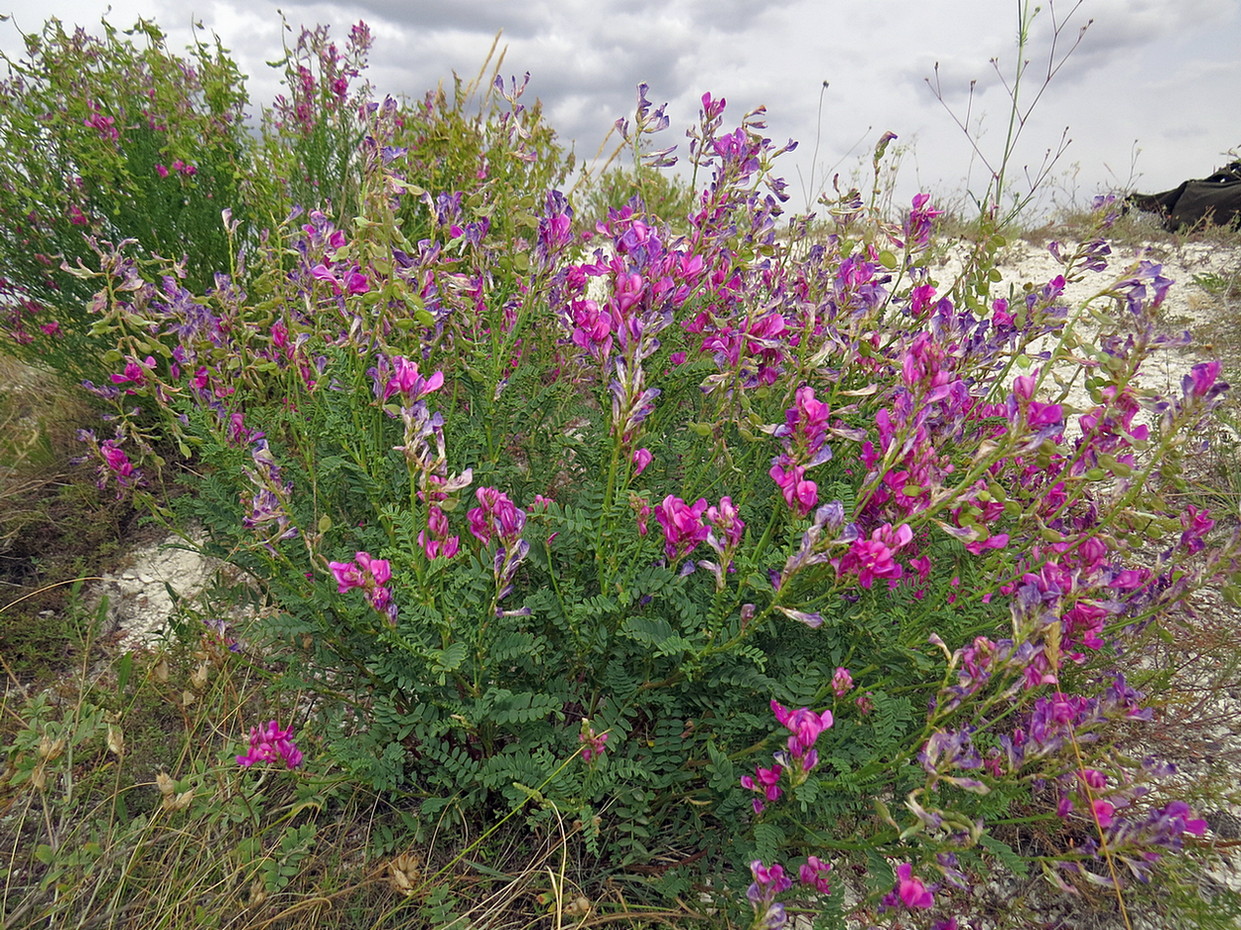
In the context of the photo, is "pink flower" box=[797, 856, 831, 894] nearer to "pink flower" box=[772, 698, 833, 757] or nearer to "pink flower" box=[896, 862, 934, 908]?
"pink flower" box=[896, 862, 934, 908]

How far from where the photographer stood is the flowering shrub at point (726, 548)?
1468 mm

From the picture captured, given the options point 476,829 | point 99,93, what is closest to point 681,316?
point 476,829

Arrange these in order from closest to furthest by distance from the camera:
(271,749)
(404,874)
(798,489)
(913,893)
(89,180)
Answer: (913,893), (798,489), (404,874), (271,749), (89,180)

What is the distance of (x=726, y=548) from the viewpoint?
1477 mm

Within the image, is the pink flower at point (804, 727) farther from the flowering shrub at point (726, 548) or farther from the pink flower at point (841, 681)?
the pink flower at point (841, 681)

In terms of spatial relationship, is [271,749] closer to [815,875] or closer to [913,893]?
[815,875]

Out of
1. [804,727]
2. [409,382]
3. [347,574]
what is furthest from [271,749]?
[804,727]

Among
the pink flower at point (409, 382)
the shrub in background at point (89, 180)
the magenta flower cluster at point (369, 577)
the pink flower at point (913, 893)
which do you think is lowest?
the pink flower at point (913, 893)

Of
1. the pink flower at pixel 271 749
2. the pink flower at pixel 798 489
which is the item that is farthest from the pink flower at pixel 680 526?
the pink flower at pixel 271 749

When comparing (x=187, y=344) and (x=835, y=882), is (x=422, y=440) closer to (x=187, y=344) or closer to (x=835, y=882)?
(x=187, y=344)

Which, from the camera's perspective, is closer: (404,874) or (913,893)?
(913,893)

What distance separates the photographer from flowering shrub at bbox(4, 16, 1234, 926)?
147cm

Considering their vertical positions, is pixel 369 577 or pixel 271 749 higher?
pixel 369 577

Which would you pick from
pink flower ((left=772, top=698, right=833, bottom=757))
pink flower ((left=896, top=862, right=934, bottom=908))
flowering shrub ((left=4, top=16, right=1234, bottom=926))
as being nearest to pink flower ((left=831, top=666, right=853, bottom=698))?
flowering shrub ((left=4, top=16, right=1234, bottom=926))
